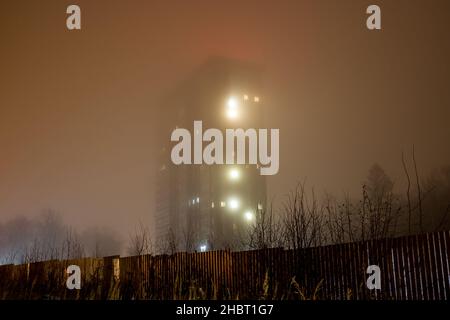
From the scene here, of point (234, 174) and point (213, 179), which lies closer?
point (234, 174)

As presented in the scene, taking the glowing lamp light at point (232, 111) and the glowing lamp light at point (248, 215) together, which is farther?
the glowing lamp light at point (232, 111)

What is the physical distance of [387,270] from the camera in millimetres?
10398

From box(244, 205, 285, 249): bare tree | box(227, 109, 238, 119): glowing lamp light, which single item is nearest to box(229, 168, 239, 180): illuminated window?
box(227, 109, 238, 119): glowing lamp light

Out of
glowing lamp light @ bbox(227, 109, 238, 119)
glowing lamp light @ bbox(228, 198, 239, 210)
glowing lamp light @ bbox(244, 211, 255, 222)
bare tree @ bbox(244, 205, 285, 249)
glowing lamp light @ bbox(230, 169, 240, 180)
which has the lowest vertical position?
bare tree @ bbox(244, 205, 285, 249)

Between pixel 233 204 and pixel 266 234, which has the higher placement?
pixel 233 204

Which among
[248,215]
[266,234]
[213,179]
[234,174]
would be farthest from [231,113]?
→ [266,234]


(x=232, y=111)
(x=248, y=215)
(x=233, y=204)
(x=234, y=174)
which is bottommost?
(x=248, y=215)

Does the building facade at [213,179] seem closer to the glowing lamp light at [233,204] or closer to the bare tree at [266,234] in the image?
the glowing lamp light at [233,204]

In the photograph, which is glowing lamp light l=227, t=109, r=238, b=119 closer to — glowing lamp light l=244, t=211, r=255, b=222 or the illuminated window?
the illuminated window

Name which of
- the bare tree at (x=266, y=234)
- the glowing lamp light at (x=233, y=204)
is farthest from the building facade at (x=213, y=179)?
the bare tree at (x=266, y=234)

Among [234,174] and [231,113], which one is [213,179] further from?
[231,113]

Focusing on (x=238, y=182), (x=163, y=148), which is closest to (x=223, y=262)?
(x=238, y=182)

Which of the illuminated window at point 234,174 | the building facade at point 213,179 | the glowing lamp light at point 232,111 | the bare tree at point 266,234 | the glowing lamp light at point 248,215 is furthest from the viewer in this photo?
the glowing lamp light at point 232,111
